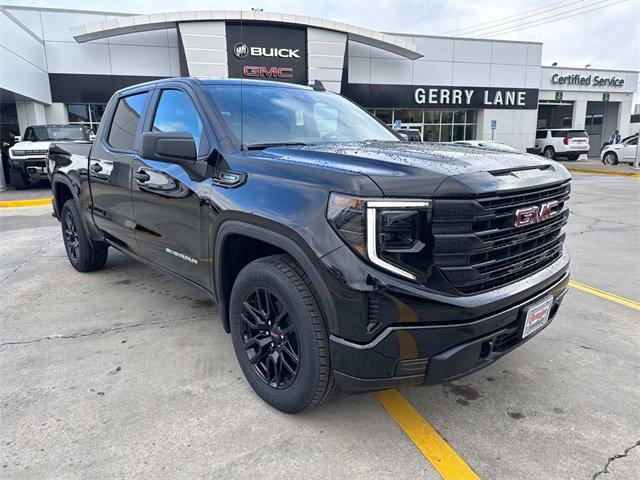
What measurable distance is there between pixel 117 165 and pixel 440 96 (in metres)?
25.6

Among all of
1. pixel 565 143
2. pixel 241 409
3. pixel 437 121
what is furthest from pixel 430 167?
pixel 565 143

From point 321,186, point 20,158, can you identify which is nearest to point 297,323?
point 321,186

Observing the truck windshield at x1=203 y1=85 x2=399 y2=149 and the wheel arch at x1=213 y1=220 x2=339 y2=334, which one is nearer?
the wheel arch at x1=213 y1=220 x2=339 y2=334

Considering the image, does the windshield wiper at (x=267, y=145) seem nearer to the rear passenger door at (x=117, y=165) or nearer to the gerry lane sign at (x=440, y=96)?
the rear passenger door at (x=117, y=165)

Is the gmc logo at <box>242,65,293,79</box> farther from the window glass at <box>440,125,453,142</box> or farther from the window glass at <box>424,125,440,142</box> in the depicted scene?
the window glass at <box>440,125,453,142</box>

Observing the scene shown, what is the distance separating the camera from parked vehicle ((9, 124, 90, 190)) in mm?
14117

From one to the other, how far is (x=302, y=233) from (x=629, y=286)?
4.45m

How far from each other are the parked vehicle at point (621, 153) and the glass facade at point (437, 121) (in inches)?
286

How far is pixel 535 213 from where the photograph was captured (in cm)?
251

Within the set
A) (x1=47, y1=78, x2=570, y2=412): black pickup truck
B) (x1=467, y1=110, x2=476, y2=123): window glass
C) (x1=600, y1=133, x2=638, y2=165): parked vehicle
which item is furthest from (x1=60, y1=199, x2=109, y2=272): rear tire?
(x1=467, y1=110, x2=476, y2=123): window glass

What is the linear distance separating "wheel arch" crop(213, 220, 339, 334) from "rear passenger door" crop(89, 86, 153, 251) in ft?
4.68

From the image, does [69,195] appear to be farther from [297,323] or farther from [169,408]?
[297,323]

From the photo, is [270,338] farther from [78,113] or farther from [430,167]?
[78,113]

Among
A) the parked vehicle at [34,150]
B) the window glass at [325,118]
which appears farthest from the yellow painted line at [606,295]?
the parked vehicle at [34,150]
